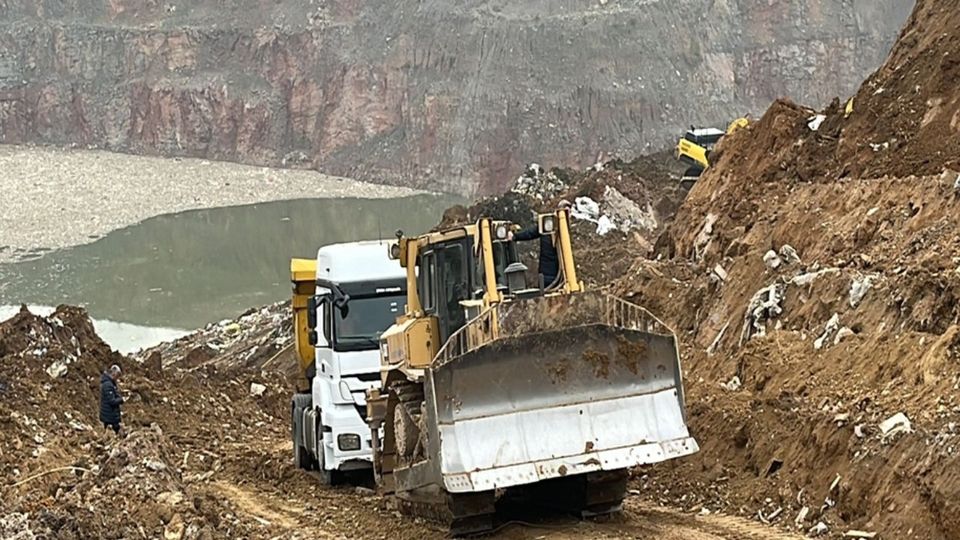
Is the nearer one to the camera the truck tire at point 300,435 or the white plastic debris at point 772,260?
the truck tire at point 300,435

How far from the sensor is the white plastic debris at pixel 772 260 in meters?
14.8

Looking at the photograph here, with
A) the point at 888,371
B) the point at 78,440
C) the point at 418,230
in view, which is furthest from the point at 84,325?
the point at 418,230

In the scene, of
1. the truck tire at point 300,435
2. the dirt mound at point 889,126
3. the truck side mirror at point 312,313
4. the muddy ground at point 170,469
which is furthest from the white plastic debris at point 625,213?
the truck side mirror at point 312,313

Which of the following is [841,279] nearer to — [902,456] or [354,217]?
[902,456]

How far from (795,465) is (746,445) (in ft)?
2.67

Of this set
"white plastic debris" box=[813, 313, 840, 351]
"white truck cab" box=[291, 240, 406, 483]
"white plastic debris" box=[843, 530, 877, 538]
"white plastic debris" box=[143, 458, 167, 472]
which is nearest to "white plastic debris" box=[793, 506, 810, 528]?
"white plastic debris" box=[843, 530, 877, 538]

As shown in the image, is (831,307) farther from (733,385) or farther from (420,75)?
(420,75)

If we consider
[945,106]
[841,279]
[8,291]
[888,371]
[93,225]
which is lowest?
[888,371]

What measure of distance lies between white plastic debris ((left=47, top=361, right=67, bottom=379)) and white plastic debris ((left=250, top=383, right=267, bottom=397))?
3.36 meters

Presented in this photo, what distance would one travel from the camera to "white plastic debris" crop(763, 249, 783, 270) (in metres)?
14.8

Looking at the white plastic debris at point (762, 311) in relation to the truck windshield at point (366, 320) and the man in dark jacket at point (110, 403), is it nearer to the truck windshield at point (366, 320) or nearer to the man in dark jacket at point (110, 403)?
the truck windshield at point (366, 320)

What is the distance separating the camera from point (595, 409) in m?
9.30

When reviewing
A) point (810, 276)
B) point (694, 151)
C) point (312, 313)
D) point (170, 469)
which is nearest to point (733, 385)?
point (810, 276)

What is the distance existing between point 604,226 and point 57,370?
15.6 m
